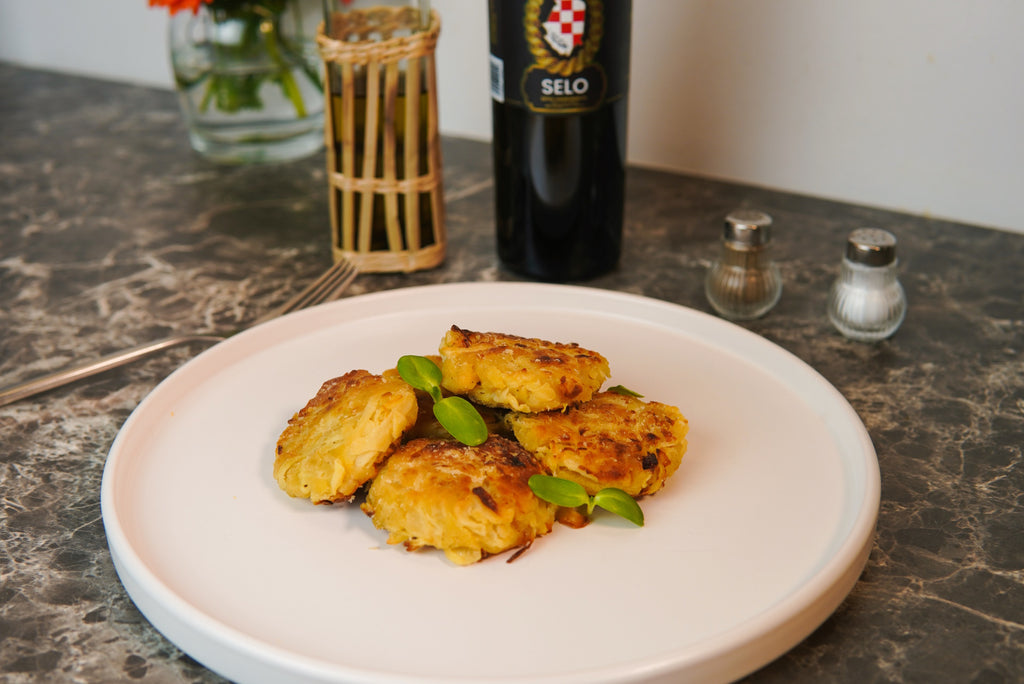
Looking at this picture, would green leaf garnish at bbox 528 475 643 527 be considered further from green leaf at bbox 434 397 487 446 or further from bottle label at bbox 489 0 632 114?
bottle label at bbox 489 0 632 114

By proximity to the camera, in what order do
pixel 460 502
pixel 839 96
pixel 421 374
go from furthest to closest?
pixel 839 96 < pixel 421 374 < pixel 460 502

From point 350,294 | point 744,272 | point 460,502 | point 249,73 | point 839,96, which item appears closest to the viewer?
point 460,502

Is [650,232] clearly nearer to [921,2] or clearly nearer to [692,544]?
[921,2]

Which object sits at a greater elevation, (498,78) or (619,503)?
(498,78)

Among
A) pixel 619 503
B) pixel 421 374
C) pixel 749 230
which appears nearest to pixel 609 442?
pixel 619 503

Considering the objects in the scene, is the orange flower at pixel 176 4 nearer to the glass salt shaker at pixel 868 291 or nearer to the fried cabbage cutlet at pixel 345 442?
the fried cabbage cutlet at pixel 345 442

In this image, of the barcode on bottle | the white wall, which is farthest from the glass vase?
the barcode on bottle

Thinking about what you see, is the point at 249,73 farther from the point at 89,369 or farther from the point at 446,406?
the point at 446,406

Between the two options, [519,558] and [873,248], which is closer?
[519,558]
